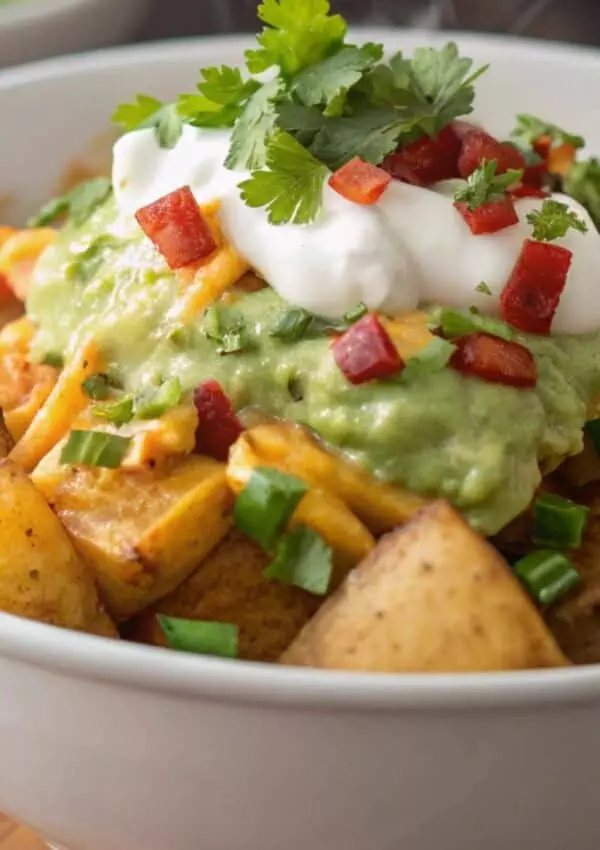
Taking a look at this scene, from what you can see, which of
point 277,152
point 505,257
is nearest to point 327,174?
point 277,152

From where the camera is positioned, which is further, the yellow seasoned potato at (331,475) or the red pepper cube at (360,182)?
the red pepper cube at (360,182)

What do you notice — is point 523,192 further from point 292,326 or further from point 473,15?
point 473,15

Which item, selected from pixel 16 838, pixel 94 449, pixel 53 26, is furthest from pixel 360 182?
pixel 53 26

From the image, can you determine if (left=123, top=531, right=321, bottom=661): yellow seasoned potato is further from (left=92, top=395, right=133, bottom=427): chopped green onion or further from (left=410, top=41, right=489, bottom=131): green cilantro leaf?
(left=410, top=41, right=489, bottom=131): green cilantro leaf

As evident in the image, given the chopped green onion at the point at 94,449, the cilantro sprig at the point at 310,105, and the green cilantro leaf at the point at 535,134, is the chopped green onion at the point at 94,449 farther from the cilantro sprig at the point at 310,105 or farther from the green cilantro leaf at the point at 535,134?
the green cilantro leaf at the point at 535,134

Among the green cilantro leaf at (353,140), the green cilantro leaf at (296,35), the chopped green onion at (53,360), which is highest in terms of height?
the green cilantro leaf at (296,35)

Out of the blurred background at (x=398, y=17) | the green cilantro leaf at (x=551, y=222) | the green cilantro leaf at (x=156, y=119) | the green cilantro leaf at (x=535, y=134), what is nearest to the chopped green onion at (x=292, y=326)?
the green cilantro leaf at (x=551, y=222)
